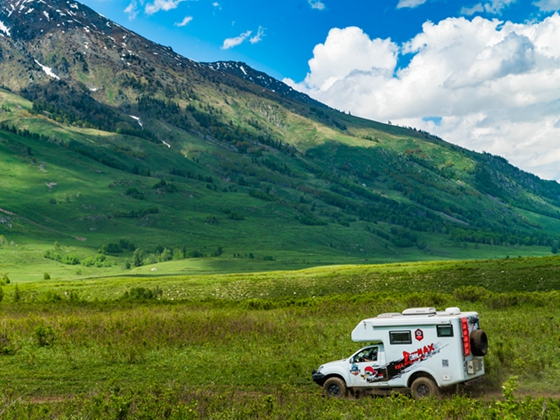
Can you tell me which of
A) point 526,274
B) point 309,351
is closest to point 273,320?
point 309,351

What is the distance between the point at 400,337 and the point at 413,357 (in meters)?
1.01

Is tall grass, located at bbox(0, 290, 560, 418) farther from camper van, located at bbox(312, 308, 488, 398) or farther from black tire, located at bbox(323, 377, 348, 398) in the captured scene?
camper van, located at bbox(312, 308, 488, 398)

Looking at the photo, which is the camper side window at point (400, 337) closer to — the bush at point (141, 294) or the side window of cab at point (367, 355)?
the side window of cab at point (367, 355)

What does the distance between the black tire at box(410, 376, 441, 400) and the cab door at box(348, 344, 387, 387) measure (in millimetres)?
1332

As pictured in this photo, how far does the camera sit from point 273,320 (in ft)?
157

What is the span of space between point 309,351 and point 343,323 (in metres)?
9.72

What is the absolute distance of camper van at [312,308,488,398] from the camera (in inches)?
951

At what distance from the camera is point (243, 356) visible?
35031 mm

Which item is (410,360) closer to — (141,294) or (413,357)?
(413,357)

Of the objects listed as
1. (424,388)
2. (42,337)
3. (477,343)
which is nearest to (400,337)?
(424,388)

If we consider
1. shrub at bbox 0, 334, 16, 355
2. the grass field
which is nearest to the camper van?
the grass field

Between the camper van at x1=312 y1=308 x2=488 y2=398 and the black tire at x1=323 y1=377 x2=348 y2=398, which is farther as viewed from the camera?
the black tire at x1=323 y1=377 x2=348 y2=398

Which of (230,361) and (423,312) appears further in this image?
(230,361)

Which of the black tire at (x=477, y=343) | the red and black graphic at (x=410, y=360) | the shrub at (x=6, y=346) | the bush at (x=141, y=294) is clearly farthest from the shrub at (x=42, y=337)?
the bush at (x=141, y=294)
